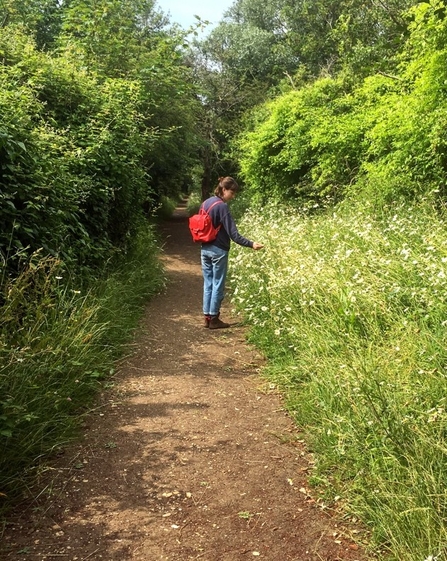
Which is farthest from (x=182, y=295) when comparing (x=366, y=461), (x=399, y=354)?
(x=366, y=461)

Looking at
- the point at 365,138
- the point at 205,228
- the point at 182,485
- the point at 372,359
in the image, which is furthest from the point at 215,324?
the point at 365,138

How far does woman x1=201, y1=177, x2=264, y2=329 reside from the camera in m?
5.88

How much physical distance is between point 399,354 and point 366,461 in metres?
0.91

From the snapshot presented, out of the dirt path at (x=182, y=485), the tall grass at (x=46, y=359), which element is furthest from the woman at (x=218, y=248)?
the dirt path at (x=182, y=485)

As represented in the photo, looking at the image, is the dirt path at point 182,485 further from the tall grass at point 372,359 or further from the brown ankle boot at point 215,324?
the brown ankle boot at point 215,324

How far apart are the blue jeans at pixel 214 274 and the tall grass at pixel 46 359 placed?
1.01 metres

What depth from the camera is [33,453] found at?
2.93 meters

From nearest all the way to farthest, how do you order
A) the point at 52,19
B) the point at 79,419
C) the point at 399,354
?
the point at 399,354 < the point at 79,419 < the point at 52,19

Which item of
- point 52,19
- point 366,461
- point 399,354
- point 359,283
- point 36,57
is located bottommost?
point 366,461

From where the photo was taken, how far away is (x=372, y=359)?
325 centimetres

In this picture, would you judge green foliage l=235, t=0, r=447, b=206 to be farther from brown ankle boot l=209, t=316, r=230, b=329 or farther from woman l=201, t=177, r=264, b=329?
brown ankle boot l=209, t=316, r=230, b=329

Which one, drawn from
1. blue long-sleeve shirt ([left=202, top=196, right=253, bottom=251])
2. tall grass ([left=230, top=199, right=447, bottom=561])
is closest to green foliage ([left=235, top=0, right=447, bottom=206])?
tall grass ([left=230, top=199, right=447, bottom=561])

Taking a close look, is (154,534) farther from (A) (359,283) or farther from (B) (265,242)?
(B) (265,242)

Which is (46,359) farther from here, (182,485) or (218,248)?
(218,248)
